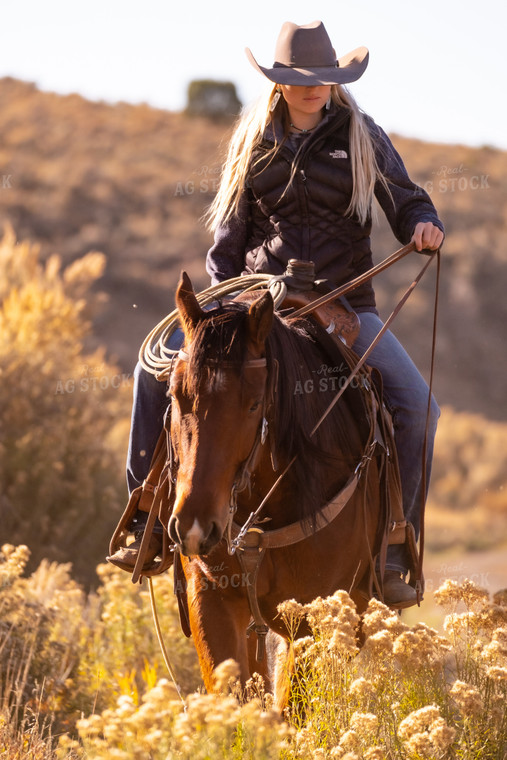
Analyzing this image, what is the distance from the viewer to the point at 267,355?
3959mm

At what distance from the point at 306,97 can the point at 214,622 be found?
98.8 inches

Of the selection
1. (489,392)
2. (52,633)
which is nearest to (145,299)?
(489,392)

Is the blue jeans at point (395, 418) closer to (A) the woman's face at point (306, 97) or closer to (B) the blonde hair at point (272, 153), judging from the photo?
(B) the blonde hair at point (272, 153)

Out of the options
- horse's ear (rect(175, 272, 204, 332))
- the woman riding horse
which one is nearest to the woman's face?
the woman riding horse

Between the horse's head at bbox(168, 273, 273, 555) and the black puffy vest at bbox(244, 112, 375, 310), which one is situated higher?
the black puffy vest at bbox(244, 112, 375, 310)

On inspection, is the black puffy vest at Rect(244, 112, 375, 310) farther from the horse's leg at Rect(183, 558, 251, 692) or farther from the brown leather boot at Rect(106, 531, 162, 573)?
the horse's leg at Rect(183, 558, 251, 692)

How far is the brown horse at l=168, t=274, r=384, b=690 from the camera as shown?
365 centimetres

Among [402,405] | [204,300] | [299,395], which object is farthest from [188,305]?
[402,405]

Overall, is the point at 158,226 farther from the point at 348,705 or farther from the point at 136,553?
the point at 348,705

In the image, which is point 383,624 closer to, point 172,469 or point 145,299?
point 172,469

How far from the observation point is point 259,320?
3.86 metres

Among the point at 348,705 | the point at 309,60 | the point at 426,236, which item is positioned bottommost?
the point at 348,705

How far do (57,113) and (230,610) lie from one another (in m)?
48.5

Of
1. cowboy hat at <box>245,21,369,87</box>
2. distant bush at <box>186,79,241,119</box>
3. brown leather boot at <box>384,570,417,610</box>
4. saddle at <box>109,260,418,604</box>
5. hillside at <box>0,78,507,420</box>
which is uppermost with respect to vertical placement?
distant bush at <box>186,79,241,119</box>
